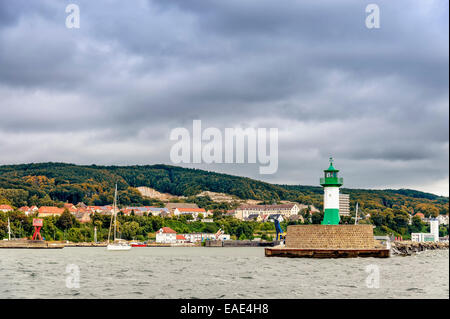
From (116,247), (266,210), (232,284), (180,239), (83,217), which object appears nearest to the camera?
(232,284)

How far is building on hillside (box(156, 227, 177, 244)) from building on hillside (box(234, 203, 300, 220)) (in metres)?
55.5

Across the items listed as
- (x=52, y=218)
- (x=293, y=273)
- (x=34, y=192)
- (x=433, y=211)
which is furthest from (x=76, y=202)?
(x=293, y=273)

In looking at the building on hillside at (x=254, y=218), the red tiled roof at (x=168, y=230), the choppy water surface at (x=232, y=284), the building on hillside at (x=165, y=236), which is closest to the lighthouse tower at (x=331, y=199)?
the choppy water surface at (x=232, y=284)

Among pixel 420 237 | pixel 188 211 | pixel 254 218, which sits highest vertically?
pixel 188 211

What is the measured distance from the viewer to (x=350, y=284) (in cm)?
2597

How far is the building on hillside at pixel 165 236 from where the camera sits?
4621 inches

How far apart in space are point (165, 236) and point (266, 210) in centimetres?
6783

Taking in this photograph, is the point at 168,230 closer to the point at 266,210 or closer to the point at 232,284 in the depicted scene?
the point at 266,210

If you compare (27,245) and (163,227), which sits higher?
(163,227)

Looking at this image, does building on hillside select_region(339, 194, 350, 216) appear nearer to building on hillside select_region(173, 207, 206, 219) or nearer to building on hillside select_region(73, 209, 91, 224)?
building on hillside select_region(173, 207, 206, 219)

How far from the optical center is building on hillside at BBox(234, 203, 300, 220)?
173000 millimetres

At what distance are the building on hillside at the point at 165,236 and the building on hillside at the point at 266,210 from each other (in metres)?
55.5

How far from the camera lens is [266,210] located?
181 m

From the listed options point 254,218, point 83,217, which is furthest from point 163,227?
point 254,218
